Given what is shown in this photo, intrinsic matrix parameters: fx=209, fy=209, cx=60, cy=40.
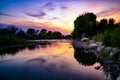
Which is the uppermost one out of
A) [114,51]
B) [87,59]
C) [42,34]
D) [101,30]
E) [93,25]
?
[93,25]

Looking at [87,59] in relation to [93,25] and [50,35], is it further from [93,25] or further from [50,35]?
[50,35]

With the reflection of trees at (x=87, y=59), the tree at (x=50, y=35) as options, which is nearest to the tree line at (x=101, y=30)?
the reflection of trees at (x=87, y=59)

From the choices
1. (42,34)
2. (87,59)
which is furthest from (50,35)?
(87,59)

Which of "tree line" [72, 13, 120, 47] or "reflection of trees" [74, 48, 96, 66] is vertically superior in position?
"tree line" [72, 13, 120, 47]

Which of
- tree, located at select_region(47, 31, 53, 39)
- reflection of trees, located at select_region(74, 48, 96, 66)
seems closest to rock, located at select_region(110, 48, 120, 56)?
reflection of trees, located at select_region(74, 48, 96, 66)

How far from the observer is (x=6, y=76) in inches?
636

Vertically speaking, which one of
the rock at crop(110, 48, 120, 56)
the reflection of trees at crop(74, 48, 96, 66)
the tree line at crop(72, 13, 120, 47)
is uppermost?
the tree line at crop(72, 13, 120, 47)

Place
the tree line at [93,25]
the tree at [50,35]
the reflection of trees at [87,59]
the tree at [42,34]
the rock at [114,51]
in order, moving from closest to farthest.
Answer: the rock at [114,51] → the reflection of trees at [87,59] → the tree line at [93,25] → the tree at [42,34] → the tree at [50,35]

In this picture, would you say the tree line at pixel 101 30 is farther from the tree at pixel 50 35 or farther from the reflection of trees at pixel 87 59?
the tree at pixel 50 35

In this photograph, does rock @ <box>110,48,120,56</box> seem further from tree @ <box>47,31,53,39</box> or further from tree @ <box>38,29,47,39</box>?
tree @ <box>47,31,53,39</box>

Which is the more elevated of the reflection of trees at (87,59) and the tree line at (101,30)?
the tree line at (101,30)

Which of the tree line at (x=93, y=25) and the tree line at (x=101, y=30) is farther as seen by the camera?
the tree line at (x=93, y=25)

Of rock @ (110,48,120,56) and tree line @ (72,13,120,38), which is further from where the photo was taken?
tree line @ (72,13,120,38)

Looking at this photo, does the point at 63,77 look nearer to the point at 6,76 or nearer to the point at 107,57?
the point at 6,76
